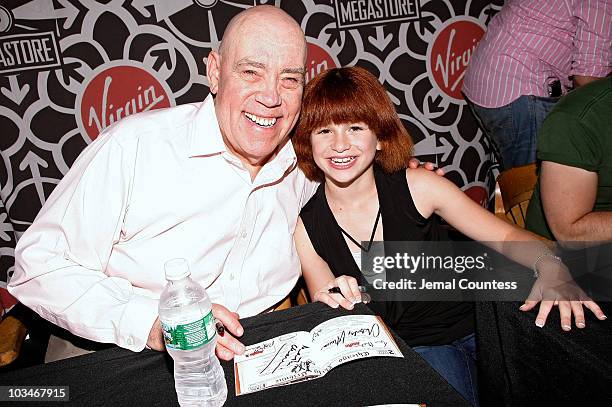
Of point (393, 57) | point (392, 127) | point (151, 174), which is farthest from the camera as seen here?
A: point (393, 57)

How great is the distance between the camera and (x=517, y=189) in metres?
2.17

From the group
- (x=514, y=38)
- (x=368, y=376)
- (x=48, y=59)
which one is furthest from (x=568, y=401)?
(x=48, y=59)

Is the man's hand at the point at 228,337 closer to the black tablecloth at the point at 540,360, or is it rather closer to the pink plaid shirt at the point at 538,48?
the black tablecloth at the point at 540,360

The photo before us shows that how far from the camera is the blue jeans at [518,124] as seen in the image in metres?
2.76

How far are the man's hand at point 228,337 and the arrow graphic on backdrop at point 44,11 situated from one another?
7.37 ft

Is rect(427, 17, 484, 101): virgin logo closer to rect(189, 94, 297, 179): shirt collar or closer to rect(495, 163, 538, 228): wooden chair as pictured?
rect(495, 163, 538, 228): wooden chair

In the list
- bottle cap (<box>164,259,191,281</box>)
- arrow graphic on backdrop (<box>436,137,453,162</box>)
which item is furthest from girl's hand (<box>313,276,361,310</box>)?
arrow graphic on backdrop (<box>436,137,453,162</box>)

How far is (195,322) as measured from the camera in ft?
3.25

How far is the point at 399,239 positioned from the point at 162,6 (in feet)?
6.54

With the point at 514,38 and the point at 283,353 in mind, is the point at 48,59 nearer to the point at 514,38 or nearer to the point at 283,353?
the point at 283,353

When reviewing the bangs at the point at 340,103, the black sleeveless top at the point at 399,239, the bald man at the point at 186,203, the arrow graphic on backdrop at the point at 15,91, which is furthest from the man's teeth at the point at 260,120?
the arrow graphic on backdrop at the point at 15,91

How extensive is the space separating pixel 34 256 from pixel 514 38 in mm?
2603

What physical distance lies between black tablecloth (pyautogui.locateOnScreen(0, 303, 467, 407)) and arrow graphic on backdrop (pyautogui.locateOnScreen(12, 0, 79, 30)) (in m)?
2.24

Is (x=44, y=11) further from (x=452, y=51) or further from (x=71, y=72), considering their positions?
(x=452, y=51)
